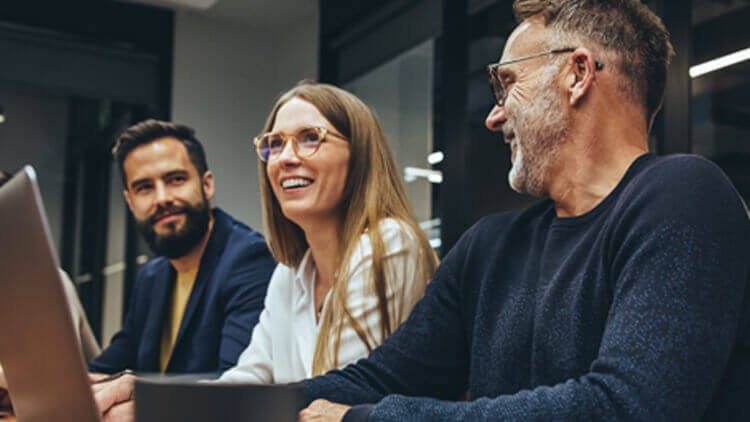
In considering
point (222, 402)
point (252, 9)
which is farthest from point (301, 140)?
point (252, 9)

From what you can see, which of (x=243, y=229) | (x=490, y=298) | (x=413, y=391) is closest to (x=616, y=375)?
(x=490, y=298)

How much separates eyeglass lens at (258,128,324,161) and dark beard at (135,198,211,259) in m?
0.78

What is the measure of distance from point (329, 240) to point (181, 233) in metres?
0.90

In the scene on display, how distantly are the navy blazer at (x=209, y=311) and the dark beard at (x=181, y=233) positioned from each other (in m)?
0.05

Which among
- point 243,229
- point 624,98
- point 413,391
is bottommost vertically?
point 413,391

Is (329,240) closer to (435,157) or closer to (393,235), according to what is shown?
(393,235)

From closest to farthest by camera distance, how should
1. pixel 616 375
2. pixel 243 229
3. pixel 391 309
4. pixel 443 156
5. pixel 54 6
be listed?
pixel 616 375 → pixel 391 309 → pixel 243 229 → pixel 443 156 → pixel 54 6

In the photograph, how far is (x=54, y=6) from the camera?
179 inches

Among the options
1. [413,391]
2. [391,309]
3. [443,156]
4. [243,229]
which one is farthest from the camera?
[443,156]

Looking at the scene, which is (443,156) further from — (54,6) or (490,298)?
(54,6)

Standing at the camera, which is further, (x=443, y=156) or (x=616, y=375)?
(x=443, y=156)

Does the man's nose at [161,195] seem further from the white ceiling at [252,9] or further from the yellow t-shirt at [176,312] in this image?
the white ceiling at [252,9]

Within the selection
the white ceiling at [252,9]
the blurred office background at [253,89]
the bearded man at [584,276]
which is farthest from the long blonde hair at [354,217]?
the white ceiling at [252,9]

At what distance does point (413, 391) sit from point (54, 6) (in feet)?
14.0
